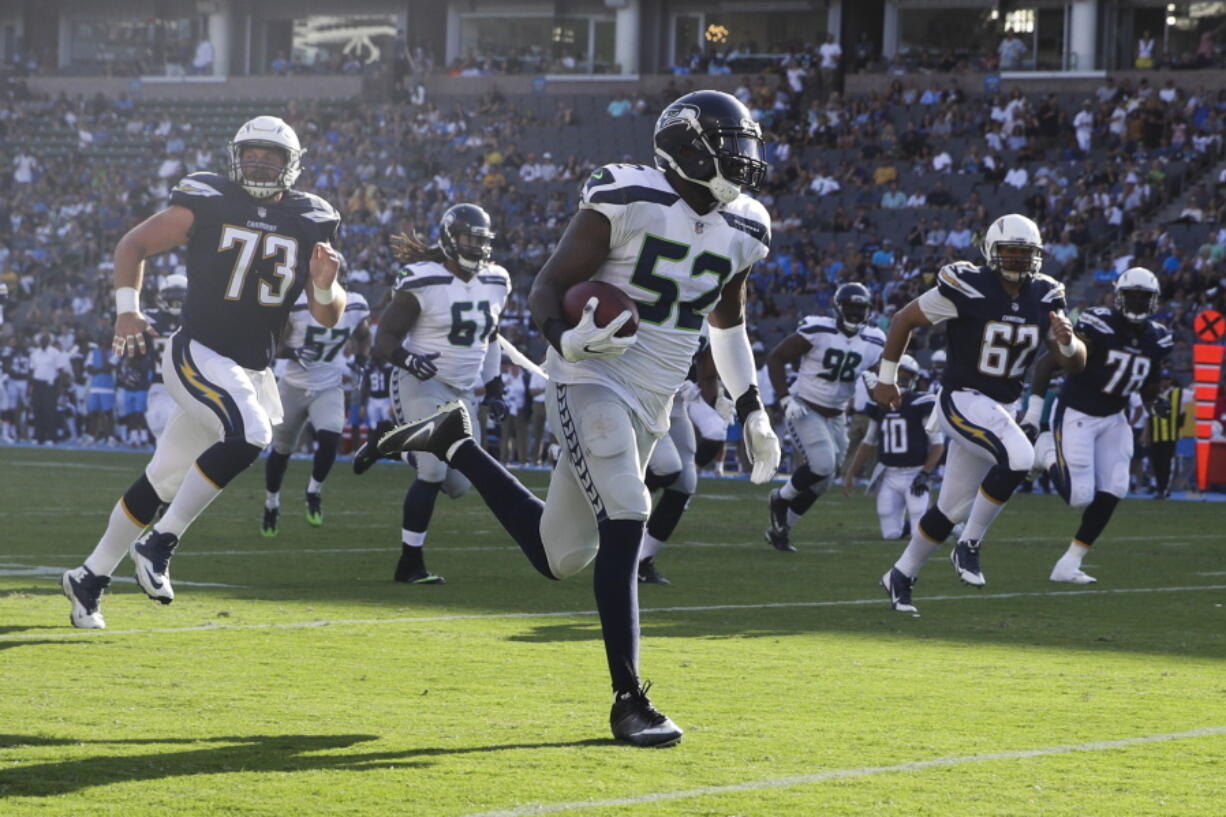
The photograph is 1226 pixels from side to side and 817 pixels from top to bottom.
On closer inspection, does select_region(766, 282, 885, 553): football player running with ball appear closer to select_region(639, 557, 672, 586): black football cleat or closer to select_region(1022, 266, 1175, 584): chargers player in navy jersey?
select_region(1022, 266, 1175, 584): chargers player in navy jersey

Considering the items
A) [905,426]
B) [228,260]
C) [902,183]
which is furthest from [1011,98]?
[228,260]

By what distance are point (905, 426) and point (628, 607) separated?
9.02 meters

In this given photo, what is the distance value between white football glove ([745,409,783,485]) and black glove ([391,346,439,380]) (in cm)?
425

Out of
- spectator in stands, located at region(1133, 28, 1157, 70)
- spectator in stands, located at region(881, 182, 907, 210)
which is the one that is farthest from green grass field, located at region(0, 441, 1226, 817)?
spectator in stands, located at region(1133, 28, 1157, 70)

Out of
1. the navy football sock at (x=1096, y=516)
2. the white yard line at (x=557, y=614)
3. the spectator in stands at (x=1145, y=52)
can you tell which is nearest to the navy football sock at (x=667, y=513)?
the white yard line at (x=557, y=614)

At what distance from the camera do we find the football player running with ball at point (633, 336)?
5098mm

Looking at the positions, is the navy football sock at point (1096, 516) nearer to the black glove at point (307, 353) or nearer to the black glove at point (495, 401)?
the black glove at point (495, 401)

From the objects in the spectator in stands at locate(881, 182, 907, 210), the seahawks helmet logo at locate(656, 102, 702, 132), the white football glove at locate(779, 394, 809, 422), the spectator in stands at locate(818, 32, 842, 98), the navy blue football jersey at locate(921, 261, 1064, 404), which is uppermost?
the spectator in stands at locate(818, 32, 842, 98)

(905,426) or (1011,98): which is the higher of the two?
(1011,98)

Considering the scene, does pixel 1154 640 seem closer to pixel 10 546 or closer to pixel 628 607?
pixel 628 607

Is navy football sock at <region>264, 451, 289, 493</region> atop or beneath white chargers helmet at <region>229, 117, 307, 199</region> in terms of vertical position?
beneath

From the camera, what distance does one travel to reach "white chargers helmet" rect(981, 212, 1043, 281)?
9092 millimetres

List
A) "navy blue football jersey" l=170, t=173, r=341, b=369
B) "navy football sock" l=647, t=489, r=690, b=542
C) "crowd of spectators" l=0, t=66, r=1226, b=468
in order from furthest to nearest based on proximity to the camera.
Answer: "crowd of spectators" l=0, t=66, r=1226, b=468, "navy football sock" l=647, t=489, r=690, b=542, "navy blue football jersey" l=170, t=173, r=341, b=369

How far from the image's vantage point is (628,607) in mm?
5043
